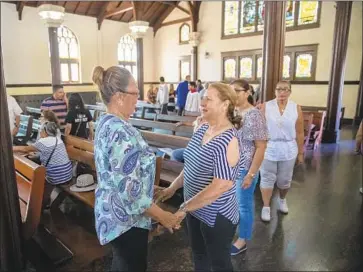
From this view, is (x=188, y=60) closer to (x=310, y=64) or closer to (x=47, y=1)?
(x=310, y=64)

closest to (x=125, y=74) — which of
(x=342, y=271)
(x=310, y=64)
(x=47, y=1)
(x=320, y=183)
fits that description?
(x=342, y=271)

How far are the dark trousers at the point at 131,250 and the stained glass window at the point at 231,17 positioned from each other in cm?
1133

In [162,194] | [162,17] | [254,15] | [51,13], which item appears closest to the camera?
[162,194]

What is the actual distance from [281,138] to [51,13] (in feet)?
25.8

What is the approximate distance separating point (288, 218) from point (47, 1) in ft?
27.6

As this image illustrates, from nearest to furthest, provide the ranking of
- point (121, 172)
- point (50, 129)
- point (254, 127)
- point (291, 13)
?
1. point (121, 172)
2. point (254, 127)
3. point (50, 129)
4. point (291, 13)

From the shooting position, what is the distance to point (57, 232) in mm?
2391

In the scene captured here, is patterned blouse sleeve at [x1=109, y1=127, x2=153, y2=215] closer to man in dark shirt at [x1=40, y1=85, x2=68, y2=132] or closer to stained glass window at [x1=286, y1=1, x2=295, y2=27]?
man in dark shirt at [x1=40, y1=85, x2=68, y2=132]

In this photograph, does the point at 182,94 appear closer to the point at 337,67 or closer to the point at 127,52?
the point at 337,67

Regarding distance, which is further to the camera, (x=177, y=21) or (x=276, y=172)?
(x=177, y=21)

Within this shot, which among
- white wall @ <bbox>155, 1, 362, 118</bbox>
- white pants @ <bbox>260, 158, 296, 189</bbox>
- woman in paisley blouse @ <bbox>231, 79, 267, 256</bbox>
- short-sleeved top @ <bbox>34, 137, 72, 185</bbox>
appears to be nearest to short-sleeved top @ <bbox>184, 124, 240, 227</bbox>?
woman in paisley blouse @ <bbox>231, 79, 267, 256</bbox>

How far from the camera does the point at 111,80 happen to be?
1.22 m

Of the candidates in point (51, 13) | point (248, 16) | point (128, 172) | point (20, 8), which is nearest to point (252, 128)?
point (128, 172)

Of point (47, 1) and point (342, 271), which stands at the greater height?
point (47, 1)
